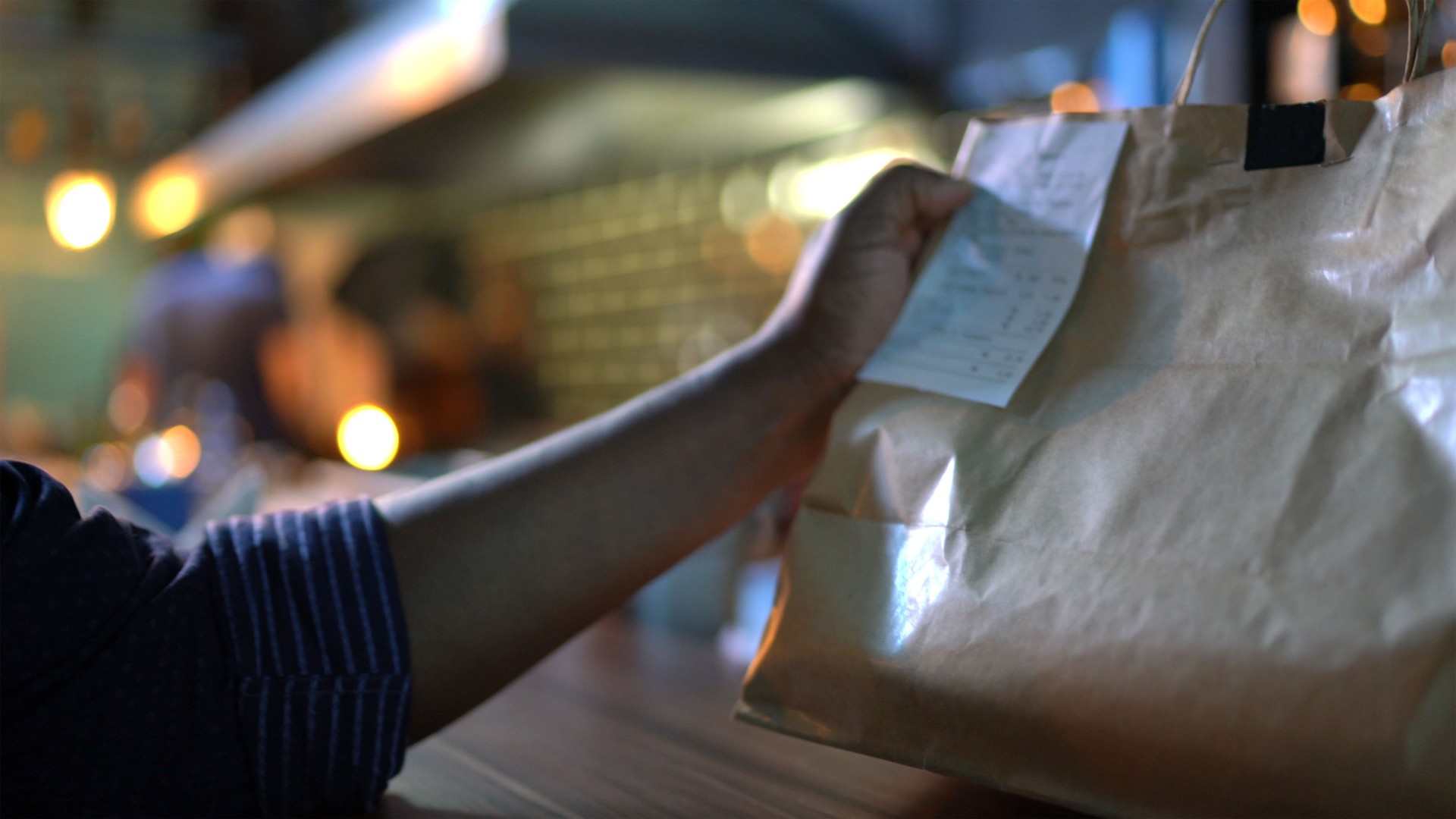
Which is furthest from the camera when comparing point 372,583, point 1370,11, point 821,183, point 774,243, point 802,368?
point 774,243

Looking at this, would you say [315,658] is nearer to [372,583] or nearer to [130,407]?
[372,583]

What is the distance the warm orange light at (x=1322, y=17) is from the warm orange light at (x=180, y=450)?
163 cm

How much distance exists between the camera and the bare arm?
485mm

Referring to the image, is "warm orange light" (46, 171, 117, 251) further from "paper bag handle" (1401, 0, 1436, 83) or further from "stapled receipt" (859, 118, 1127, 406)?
"paper bag handle" (1401, 0, 1436, 83)

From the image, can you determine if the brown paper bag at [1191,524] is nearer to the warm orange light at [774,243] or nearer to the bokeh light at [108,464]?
the bokeh light at [108,464]

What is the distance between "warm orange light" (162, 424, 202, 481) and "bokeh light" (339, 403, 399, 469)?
236mm

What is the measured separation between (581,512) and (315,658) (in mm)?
135

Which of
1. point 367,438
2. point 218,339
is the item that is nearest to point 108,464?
point 367,438

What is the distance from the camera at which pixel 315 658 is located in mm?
455

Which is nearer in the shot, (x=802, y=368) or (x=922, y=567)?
(x=922, y=567)

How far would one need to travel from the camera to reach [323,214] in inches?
157

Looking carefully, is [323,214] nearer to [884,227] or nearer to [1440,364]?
[884,227]

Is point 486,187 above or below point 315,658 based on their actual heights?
above

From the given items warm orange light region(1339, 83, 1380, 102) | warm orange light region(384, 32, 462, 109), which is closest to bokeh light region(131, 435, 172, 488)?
warm orange light region(384, 32, 462, 109)
